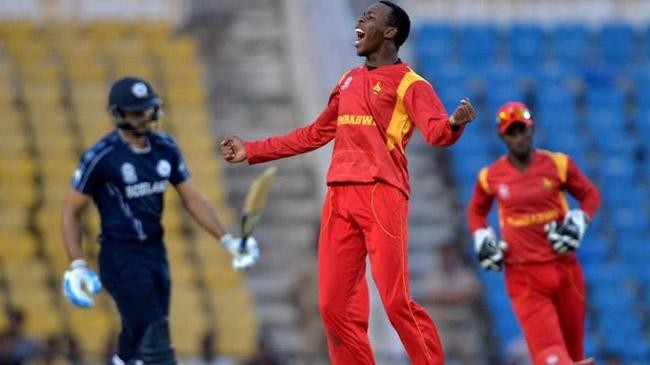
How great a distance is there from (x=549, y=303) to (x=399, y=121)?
234 cm

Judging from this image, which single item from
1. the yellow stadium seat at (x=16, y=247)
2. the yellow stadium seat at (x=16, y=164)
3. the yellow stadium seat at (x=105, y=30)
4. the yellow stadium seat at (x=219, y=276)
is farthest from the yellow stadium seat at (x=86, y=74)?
the yellow stadium seat at (x=219, y=276)

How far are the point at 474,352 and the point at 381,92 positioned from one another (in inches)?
293

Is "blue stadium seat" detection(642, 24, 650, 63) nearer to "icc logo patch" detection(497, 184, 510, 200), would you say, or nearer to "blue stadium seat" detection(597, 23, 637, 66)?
"blue stadium seat" detection(597, 23, 637, 66)

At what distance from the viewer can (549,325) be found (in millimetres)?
12125

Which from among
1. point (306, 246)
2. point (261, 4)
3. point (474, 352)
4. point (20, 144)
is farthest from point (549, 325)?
point (261, 4)

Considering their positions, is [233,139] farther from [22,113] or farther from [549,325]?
[22,113]

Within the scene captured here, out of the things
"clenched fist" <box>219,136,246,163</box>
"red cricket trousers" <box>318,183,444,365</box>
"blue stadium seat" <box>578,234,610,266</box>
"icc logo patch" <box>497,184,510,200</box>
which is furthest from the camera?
"blue stadium seat" <box>578,234,610,266</box>

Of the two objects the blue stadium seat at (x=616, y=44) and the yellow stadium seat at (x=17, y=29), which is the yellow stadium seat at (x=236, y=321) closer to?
the yellow stadium seat at (x=17, y=29)

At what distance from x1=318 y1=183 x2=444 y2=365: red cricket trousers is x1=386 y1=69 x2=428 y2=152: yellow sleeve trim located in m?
0.26

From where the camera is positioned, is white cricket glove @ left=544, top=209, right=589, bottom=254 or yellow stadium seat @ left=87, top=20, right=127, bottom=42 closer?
white cricket glove @ left=544, top=209, right=589, bottom=254

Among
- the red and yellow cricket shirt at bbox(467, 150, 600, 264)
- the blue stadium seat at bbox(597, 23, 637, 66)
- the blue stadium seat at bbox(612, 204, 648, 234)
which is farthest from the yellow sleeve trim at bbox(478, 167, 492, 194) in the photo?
the blue stadium seat at bbox(597, 23, 637, 66)

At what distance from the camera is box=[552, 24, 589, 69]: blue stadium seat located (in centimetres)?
2148

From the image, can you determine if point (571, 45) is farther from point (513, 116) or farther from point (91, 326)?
point (513, 116)

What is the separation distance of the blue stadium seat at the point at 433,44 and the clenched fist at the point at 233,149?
33.0ft
